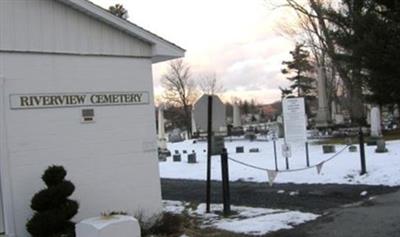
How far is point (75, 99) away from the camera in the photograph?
12195mm

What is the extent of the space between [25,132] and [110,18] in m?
2.79

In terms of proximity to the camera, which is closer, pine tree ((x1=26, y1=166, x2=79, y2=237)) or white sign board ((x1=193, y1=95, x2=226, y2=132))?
pine tree ((x1=26, y1=166, x2=79, y2=237))

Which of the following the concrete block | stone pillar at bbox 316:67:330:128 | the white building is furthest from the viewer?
stone pillar at bbox 316:67:330:128

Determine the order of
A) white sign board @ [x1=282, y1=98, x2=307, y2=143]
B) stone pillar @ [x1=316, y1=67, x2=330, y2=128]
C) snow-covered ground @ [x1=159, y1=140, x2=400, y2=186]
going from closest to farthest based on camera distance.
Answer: snow-covered ground @ [x1=159, y1=140, x2=400, y2=186], white sign board @ [x1=282, y1=98, x2=307, y2=143], stone pillar @ [x1=316, y1=67, x2=330, y2=128]

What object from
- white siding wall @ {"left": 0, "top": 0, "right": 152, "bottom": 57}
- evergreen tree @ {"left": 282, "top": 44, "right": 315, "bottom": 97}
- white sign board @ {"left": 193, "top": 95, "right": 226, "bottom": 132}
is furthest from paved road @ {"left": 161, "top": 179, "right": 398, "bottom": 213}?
evergreen tree @ {"left": 282, "top": 44, "right": 315, "bottom": 97}

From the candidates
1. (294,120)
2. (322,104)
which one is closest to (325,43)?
(322,104)

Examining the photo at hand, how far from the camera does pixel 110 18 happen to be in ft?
40.9

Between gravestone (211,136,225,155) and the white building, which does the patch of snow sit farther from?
gravestone (211,136,225,155)

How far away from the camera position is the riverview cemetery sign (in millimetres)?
11492

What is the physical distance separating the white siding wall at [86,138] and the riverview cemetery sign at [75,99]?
93mm

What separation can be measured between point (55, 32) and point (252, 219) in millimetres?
5276

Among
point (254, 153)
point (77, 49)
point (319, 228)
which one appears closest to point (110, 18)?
point (77, 49)

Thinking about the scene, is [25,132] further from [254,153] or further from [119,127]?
[254,153]

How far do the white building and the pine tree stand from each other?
625mm
